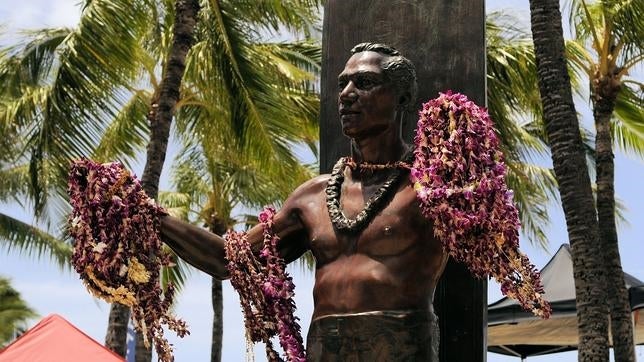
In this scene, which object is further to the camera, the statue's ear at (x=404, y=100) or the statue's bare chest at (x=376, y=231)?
the statue's ear at (x=404, y=100)

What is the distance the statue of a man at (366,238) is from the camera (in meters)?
3.66

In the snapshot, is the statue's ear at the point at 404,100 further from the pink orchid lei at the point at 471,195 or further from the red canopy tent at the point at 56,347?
the red canopy tent at the point at 56,347

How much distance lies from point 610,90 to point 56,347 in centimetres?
1064

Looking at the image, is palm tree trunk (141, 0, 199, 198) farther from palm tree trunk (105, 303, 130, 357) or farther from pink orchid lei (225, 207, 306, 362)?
pink orchid lei (225, 207, 306, 362)

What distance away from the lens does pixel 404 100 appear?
3.91 metres

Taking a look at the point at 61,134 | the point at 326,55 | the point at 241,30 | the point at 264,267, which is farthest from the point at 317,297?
the point at 241,30

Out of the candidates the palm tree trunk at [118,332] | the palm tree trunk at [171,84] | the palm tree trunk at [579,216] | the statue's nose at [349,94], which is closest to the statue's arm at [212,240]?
the statue's nose at [349,94]

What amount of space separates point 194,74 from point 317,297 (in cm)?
1370

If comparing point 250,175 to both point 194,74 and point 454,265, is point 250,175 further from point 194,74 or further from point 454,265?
point 454,265

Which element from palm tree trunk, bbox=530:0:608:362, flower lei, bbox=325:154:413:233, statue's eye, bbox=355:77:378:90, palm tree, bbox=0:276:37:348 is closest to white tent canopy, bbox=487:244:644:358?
palm tree trunk, bbox=530:0:608:362

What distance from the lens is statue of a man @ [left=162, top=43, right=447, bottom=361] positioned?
366cm

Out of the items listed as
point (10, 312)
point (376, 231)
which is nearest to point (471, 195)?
point (376, 231)

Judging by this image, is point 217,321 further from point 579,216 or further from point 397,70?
point 397,70

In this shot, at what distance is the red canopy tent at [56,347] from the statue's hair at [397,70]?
4937 mm
